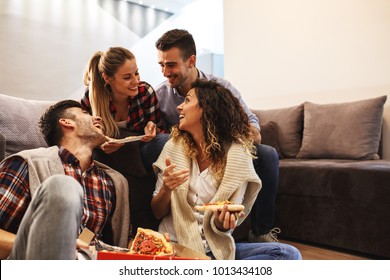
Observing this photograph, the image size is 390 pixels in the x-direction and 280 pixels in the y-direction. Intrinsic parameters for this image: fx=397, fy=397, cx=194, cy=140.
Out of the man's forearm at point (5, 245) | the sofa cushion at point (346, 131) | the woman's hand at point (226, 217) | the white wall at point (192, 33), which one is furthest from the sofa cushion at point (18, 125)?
the white wall at point (192, 33)

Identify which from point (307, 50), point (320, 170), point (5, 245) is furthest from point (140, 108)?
point (307, 50)

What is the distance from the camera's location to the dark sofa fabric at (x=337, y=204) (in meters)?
2.19

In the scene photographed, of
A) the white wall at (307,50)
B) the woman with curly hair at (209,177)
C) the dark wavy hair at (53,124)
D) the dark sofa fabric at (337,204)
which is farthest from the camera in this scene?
the white wall at (307,50)

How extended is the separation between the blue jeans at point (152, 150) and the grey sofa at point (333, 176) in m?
0.80

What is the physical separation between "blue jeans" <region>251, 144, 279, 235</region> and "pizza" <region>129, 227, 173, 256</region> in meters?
0.85

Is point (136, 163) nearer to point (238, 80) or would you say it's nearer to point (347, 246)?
point (347, 246)

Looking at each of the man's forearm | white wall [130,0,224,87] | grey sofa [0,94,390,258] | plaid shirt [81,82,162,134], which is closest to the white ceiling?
white wall [130,0,224,87]

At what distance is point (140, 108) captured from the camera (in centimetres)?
203

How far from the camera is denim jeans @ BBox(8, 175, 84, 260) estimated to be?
83 cm

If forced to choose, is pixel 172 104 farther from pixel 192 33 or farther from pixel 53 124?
pixel 192 33

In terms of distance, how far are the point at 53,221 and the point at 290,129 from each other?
9.06ft

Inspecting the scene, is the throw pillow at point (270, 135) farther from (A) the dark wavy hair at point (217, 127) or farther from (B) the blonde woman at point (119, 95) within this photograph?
(A) the dark wavy hair at point (217, 127)
